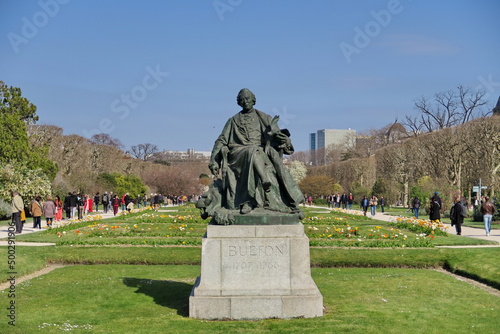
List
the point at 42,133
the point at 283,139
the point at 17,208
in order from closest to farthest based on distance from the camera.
Result: the point at 283,139, the point at 17,208, the point at 42,133

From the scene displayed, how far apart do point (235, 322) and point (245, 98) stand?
3646mm

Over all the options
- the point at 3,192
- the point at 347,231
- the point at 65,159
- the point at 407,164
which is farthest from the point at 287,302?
the point at 65,159

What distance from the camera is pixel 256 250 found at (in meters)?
8.84

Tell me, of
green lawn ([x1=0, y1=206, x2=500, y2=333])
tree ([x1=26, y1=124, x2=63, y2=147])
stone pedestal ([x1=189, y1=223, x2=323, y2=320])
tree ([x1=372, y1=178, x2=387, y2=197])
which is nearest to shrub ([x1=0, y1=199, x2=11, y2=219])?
green lawn ([x1=0, y1=206, x2=500, y2=333])

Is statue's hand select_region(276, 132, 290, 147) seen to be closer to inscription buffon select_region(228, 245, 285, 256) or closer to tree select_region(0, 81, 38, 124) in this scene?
inscription buffon select_region(228, 245, 285, 256)

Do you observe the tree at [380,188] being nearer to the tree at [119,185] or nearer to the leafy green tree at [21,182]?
the tree at [119,185]

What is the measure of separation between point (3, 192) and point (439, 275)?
22.6 meters

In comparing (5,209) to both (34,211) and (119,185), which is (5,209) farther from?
(119,185)

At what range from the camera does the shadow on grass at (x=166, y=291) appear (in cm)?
959

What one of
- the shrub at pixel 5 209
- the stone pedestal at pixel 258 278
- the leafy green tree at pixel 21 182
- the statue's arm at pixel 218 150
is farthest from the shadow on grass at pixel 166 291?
the leafy green tree at pixel 21 182

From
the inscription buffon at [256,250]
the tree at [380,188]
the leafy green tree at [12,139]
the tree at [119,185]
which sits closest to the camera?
the inscription buffon at [256,250]

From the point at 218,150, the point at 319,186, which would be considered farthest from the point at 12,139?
the point at 319,186

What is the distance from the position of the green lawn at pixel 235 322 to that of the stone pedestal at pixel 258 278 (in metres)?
0.21

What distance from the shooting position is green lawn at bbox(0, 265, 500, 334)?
8.22 metres
